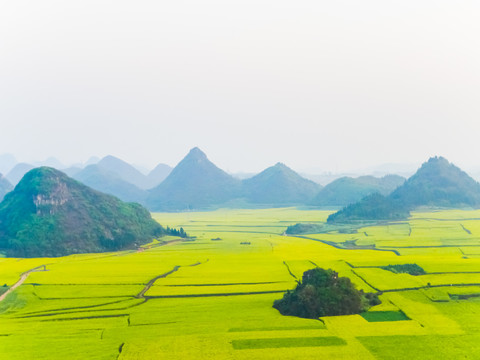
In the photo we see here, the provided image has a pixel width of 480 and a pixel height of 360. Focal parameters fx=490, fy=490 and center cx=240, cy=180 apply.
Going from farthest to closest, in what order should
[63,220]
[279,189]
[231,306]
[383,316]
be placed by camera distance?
1. [279,189]
2. [63,220]
3. [231,306]
4. [383,316]

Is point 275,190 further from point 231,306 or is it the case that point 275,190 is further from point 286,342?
point 286,342

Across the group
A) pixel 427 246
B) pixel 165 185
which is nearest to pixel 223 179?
pixel 165 185

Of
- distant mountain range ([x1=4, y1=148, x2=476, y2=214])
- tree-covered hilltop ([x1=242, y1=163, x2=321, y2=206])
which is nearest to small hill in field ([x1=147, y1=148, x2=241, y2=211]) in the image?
distant mountain range ([x1=4, y1=148, x2=476, y2=214])

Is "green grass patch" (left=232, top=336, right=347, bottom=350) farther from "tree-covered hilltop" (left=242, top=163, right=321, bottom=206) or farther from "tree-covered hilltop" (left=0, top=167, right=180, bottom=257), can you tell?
"tree-covered hilltop" (left=242, top=163, right=321, bottom=206)

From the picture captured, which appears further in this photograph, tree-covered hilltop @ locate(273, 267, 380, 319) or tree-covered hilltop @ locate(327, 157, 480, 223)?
tree-covered hilltop @ locate(327, 157, 480, 223)

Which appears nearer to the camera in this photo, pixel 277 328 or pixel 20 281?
pixel 277 328

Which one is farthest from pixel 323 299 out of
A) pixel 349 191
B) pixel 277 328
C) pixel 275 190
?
pixel 275 190
